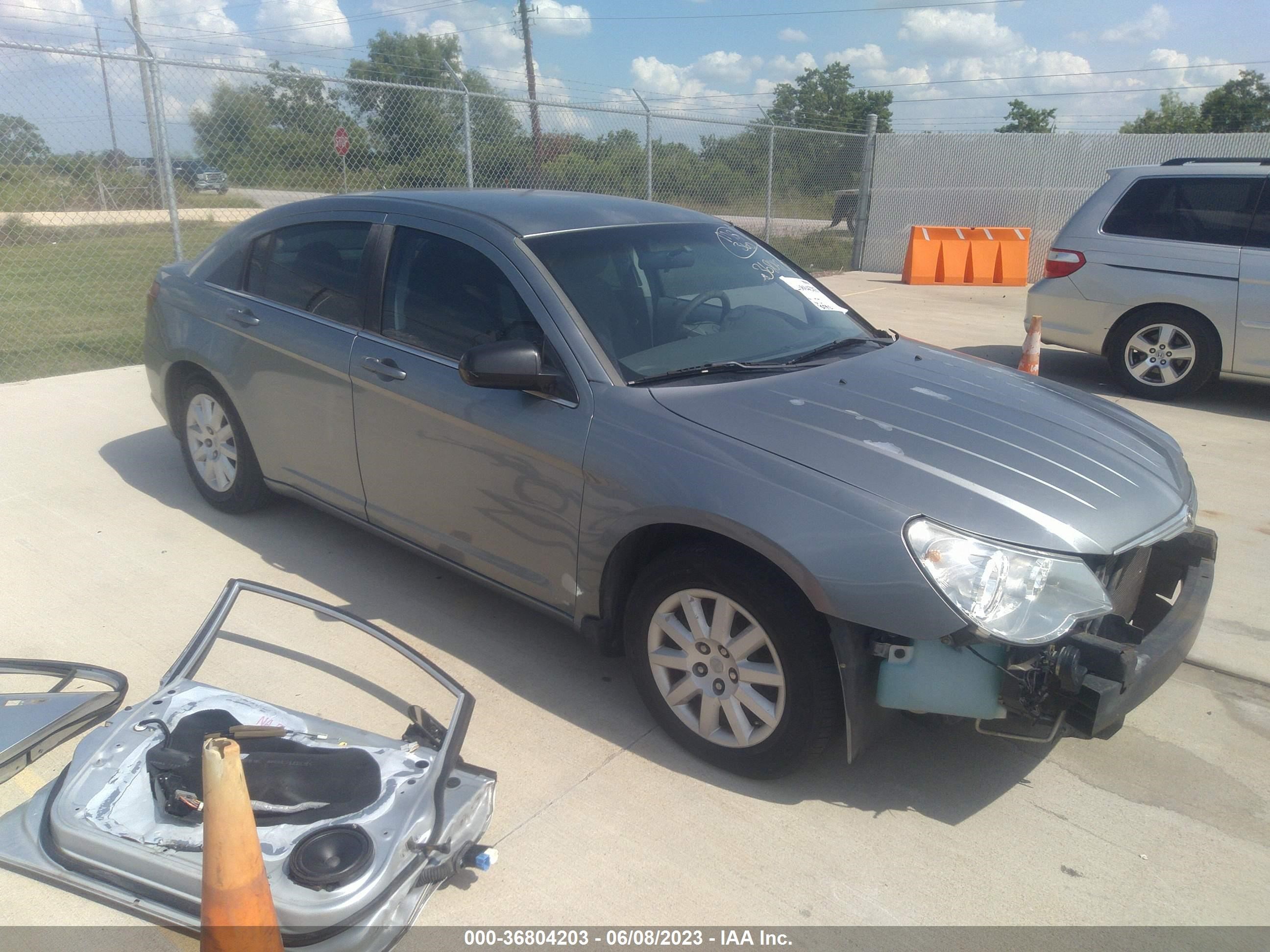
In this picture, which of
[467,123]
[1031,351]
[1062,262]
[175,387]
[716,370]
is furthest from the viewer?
[467,123]

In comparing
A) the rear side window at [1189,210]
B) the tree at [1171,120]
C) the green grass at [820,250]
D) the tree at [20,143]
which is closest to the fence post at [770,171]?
the green grass at [820,250]

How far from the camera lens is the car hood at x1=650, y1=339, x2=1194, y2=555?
2.70 metres

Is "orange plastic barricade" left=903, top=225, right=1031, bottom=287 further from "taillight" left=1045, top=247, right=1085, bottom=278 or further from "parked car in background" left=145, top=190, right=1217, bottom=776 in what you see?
"parked car in background" left=145, top=190, right=1217, bottom=776

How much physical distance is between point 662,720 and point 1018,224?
15550mm

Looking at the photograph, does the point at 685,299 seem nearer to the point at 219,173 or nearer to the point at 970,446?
the point at 970,446

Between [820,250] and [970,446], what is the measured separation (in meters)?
14.9

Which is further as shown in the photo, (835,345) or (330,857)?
(835,345)

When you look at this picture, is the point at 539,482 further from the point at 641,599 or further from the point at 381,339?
the point at 381,339

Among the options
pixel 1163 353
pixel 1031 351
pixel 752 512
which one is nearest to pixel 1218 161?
pixel 1163 353

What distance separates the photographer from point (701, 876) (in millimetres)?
2625

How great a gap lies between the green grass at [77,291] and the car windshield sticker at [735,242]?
6.30 metres

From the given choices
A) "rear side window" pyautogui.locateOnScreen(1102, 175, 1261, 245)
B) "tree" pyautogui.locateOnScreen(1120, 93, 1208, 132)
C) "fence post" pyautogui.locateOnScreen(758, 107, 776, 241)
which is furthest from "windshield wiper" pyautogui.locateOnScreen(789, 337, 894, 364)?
"tree" pyautogui.locateOnScreen(1120, 93, 1208, 132)

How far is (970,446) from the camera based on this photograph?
2975mm

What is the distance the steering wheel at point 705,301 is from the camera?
3.67m
